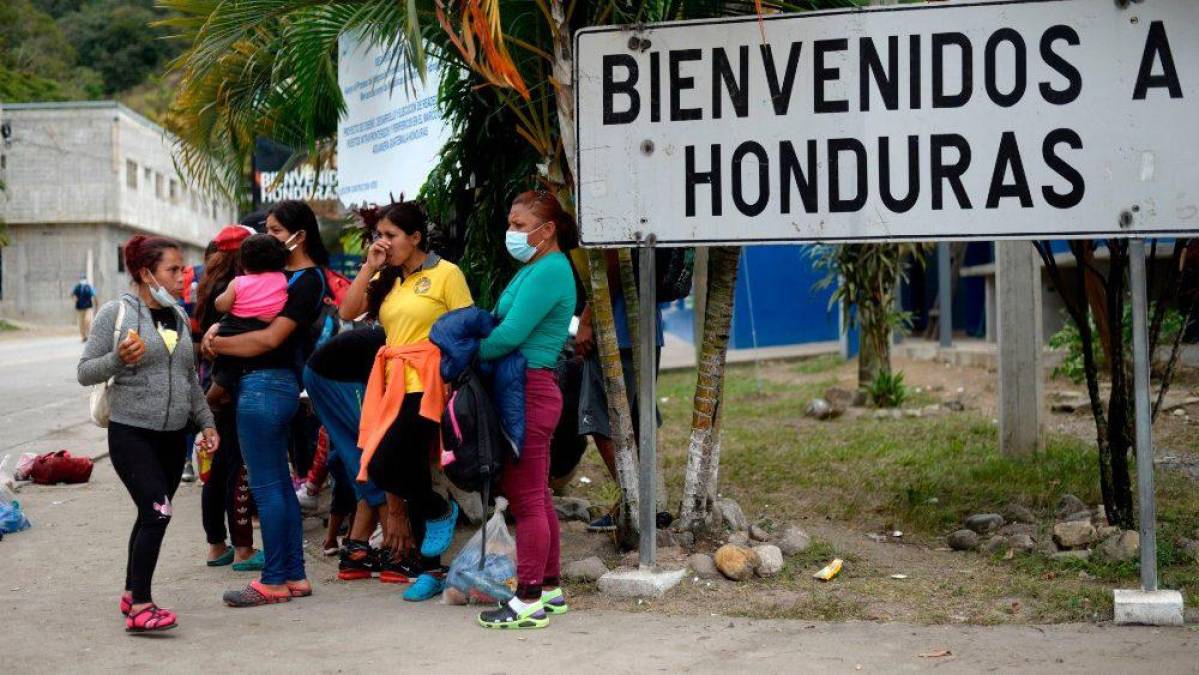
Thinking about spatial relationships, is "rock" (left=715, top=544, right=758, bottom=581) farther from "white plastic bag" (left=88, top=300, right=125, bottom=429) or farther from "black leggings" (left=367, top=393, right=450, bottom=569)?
"white plastic bag" (left=88, top=300, right=125, bottom=429)

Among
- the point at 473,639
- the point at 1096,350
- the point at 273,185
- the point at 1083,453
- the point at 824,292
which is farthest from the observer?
the point at 824,292

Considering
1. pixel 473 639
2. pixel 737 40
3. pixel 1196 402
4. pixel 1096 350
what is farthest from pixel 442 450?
pixel 1096 350

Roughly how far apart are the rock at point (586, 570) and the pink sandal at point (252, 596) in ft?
4.25

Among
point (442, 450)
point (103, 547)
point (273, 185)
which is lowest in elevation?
point (103, 547)

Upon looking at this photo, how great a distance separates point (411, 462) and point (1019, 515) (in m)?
3.35

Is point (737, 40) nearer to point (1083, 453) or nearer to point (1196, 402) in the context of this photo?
point (1083, 453)

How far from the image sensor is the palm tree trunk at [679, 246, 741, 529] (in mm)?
6320

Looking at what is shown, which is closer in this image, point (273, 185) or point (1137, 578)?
point (1137, 578)

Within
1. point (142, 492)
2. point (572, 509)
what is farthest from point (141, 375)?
point (572, 509)

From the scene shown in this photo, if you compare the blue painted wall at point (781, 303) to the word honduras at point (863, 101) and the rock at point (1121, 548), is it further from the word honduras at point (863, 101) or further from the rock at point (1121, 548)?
the word honduras at point (863, 101)

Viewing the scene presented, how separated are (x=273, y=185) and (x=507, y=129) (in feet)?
11.1

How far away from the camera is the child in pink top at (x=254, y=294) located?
570 cm

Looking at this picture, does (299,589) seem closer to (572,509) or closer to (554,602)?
(554,602)

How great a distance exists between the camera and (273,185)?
1010 cm
